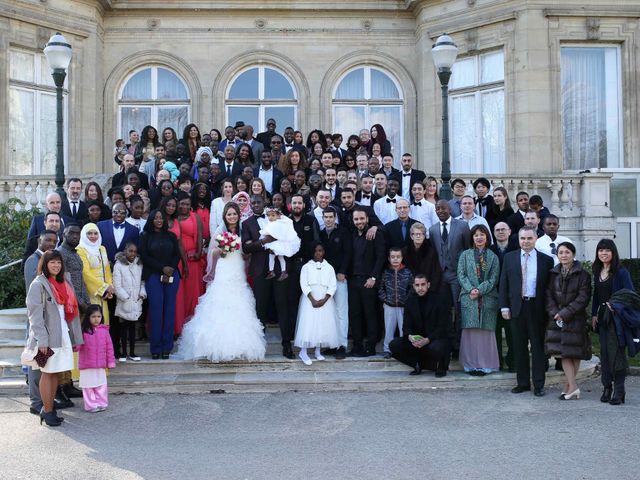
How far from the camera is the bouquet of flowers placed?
32.8ft

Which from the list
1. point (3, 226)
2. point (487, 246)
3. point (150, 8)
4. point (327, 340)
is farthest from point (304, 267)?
point (150, 8)

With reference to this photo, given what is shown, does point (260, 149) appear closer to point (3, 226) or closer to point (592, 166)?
point (3, 226)

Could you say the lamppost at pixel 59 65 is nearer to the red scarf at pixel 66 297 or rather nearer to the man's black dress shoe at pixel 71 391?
the man's black dress shoe at pixel 71 391

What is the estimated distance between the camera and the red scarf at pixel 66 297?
7891mm

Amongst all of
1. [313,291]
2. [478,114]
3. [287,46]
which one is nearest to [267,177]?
[313,291]

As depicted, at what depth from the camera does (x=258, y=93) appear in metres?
20.6

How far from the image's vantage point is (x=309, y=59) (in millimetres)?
20406

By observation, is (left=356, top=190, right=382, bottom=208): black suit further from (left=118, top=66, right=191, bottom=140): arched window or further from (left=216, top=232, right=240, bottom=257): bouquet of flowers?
(left=118, top=66, right=191, bottom=140): arched window

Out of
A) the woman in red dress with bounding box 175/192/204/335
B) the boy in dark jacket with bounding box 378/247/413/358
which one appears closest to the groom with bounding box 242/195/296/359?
the woman in red dress with bounding box 175/192/204/335

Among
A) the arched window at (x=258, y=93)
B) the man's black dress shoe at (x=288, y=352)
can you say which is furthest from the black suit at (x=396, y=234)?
the arched window at (x=258, y=93)

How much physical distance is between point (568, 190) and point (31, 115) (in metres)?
12.6

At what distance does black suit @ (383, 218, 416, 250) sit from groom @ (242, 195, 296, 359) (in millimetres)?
1523

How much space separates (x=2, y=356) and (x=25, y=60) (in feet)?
35.2

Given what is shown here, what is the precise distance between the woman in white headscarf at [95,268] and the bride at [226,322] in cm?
112
